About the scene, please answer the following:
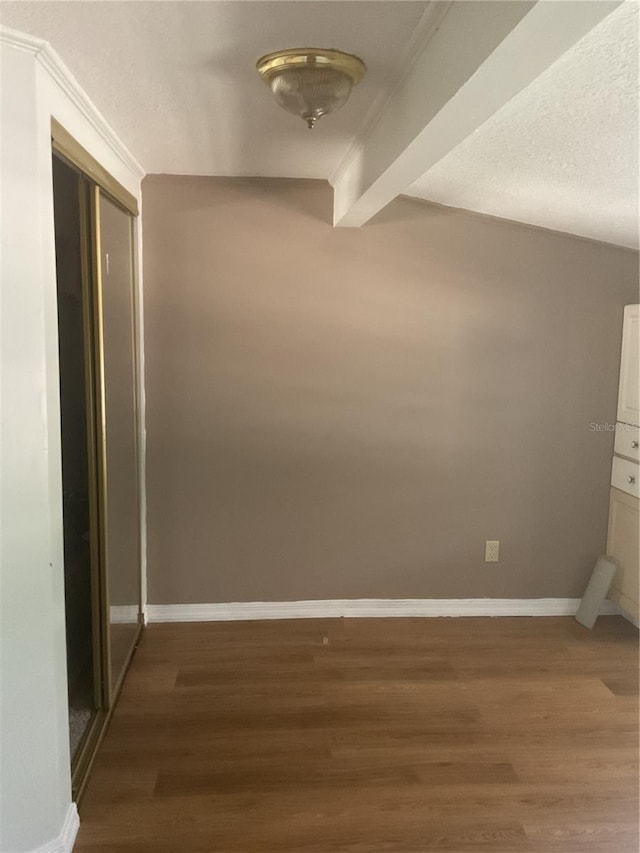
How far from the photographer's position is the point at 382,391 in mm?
3299

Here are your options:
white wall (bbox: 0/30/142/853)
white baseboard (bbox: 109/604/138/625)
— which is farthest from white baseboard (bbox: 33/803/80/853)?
white baseboard (bbox: 109/604/138/625)

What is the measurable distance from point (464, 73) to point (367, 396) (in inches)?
80.9

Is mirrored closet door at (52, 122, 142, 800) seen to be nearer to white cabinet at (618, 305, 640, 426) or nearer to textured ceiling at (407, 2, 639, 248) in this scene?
textured ceiling at (407, 2, 639, 248)

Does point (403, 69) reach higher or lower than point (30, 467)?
higher

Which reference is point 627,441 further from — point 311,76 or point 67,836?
point 67,836

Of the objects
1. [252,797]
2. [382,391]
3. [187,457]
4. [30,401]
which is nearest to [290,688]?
Answer: [252,797]

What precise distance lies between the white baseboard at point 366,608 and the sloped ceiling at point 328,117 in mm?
1917

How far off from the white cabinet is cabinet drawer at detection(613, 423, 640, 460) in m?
0.03

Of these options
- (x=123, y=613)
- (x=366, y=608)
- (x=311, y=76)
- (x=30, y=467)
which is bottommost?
(x=366, y=608)

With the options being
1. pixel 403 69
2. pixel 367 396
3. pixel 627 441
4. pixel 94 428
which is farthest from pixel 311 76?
pixel 627 441

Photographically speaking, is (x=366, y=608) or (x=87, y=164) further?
(x=366, y=608)

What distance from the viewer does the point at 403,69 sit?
1696 mm

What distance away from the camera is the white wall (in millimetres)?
1601

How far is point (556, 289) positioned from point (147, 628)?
260cm
